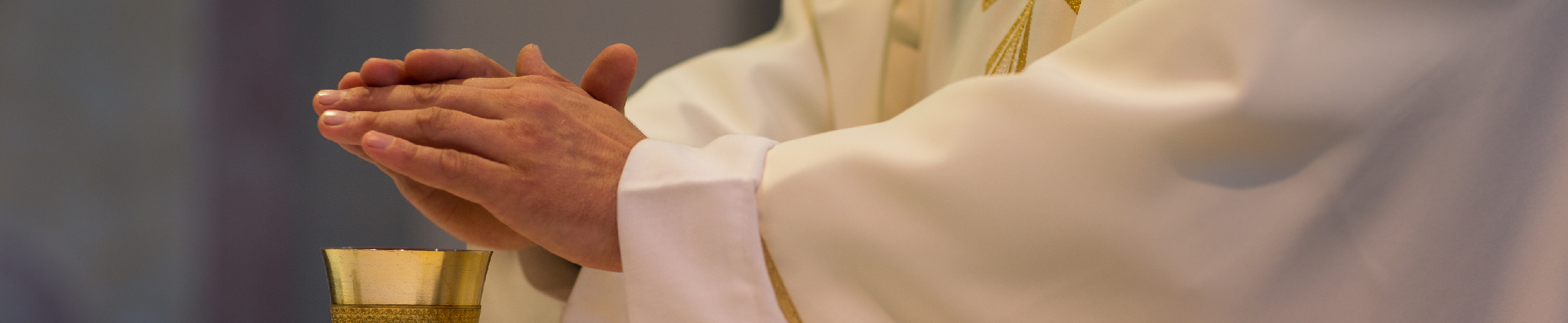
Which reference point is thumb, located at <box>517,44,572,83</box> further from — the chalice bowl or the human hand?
the chalice bowl

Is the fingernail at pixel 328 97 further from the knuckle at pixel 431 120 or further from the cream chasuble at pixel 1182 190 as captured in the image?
the cream chasuble at pixel 1182 190

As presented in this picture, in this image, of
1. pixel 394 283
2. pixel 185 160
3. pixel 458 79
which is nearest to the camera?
pixel 394 283

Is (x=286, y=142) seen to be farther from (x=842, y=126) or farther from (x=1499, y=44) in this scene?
(x=1499, y=44)

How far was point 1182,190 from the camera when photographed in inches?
19.5

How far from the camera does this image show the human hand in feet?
2.11

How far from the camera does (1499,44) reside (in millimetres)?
511

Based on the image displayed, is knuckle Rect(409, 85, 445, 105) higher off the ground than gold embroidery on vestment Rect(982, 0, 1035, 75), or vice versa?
gold embroidery on vestment Rect(982, 0, 1035, 75)

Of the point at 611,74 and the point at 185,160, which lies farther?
the point at 185,160

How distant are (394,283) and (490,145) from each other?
0.42 ft

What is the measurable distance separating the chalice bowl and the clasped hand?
80 millimetres

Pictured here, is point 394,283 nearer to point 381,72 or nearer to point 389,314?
point 389,314

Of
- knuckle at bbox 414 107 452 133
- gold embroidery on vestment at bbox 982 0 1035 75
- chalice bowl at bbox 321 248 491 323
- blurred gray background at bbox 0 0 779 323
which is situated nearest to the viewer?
chalice bowl at bbox 321 248 491 323

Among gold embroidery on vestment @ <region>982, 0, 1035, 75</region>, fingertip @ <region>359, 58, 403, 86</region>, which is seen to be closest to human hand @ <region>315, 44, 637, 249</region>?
fingertip @ <region>359, 58, 403, 86</region>

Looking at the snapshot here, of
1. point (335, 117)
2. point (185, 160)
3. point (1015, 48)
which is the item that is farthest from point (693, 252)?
point (185, 160)
